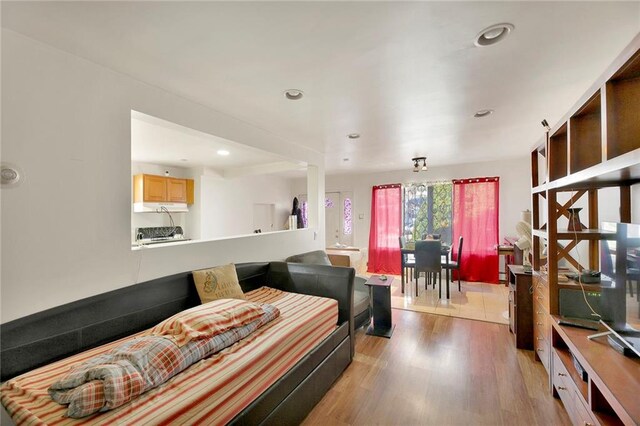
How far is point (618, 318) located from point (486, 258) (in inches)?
165

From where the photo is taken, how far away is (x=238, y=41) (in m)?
1.47

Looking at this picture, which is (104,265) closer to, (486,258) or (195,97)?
(195,97)

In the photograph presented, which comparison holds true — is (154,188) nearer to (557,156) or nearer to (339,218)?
(339,218)

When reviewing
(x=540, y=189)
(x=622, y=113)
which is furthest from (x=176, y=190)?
(x=622, y=113)

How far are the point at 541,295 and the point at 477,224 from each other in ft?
11.2

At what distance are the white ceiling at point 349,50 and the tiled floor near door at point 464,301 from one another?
2559 mm

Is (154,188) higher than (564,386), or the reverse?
(154,188)

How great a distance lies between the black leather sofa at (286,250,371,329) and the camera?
298cm

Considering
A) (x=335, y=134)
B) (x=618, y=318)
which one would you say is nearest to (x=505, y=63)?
(x=618, y=318)

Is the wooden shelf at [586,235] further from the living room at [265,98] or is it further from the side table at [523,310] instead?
the side table at [523,310]

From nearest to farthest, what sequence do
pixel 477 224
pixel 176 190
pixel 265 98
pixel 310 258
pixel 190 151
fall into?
pixel 265 98 → pixel 310 258 → pixel 190 151 → pixel 176 190 → pixel 477 224

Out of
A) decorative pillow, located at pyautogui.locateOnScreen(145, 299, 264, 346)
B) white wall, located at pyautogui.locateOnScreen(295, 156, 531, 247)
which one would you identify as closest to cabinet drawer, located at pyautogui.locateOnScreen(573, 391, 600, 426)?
decorative pillow, located at pyautogui.locateOnScreen(145, 299, 264, 346)

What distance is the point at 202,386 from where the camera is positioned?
1296 millimetres

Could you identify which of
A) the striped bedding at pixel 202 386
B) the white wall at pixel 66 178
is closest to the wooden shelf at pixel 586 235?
the striped bedding at pixel 202 386
